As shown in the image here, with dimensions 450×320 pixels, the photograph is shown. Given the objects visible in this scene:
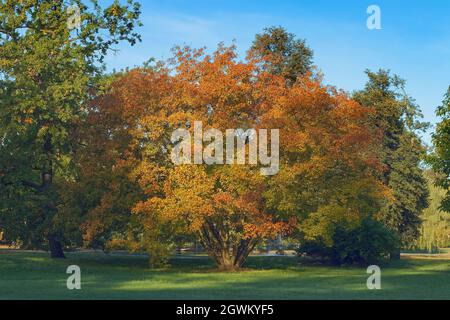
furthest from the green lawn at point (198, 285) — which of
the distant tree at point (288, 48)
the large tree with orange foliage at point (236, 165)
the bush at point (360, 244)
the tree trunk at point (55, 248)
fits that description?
the distant tree at point (288, 48)

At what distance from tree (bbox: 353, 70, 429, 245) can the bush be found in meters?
12.9

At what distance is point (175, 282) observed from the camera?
33.4 m

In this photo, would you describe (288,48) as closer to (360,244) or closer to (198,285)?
(360,244)

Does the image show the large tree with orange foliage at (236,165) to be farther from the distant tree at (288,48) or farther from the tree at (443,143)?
the distant tree at (288,48)

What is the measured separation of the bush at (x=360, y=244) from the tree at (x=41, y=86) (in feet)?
61.5

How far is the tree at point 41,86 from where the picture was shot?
49.8 meters

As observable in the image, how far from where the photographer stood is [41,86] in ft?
170

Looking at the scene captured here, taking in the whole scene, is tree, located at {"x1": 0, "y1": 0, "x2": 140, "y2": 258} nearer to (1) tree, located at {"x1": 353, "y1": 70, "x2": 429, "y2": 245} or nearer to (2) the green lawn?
(2) the green lawn

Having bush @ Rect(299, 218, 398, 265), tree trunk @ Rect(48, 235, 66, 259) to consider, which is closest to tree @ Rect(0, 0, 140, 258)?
tree trunk @ Rect(48, 235, 66, 259)

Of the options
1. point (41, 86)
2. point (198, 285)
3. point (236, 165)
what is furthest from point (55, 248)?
point (198, 285)

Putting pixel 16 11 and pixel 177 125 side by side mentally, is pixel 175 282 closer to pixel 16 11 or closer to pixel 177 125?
pixel 177 125

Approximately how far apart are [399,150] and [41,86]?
109 ft

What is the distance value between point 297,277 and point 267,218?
4309 millimetres
